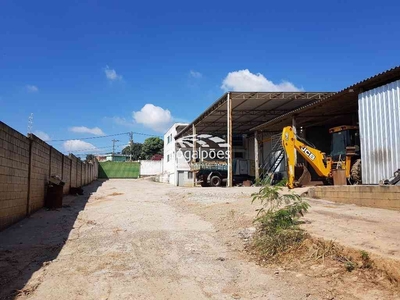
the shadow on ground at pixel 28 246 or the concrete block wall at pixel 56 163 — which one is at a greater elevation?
the concrete block wall at pixel 56 163

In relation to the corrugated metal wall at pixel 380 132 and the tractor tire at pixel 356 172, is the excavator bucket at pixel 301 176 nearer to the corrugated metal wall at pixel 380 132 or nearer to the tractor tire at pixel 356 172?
the tractor tire at pixel 356 172

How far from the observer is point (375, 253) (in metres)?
4.62

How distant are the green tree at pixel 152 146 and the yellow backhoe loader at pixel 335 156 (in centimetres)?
5718

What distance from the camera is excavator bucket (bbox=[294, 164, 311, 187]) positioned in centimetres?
1610

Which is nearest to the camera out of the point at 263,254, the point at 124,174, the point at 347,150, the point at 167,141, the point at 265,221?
the point at 263,254

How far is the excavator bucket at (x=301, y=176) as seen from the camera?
16102 mm

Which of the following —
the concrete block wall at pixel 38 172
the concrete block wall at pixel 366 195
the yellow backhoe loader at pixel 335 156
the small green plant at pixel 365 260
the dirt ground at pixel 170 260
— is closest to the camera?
the dirt ground at pixel 170 260


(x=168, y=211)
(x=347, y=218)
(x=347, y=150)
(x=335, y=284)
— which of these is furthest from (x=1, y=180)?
(x=347, y=150)

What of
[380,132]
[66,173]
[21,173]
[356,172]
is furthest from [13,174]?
Answer: [356,172]

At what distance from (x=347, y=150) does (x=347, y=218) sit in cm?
606

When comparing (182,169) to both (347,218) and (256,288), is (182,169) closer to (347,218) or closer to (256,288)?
(347,218)

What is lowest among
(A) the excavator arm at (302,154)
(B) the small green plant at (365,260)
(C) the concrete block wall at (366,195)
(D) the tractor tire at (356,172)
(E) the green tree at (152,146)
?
(B) the small green plant at (365,260)

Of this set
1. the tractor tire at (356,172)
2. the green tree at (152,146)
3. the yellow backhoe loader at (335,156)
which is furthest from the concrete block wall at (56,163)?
the green tree at (152,146)

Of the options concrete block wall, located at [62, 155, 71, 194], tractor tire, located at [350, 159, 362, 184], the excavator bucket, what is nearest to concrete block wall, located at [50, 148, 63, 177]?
concrete block wall, located at [62, 155, 71, 194]
